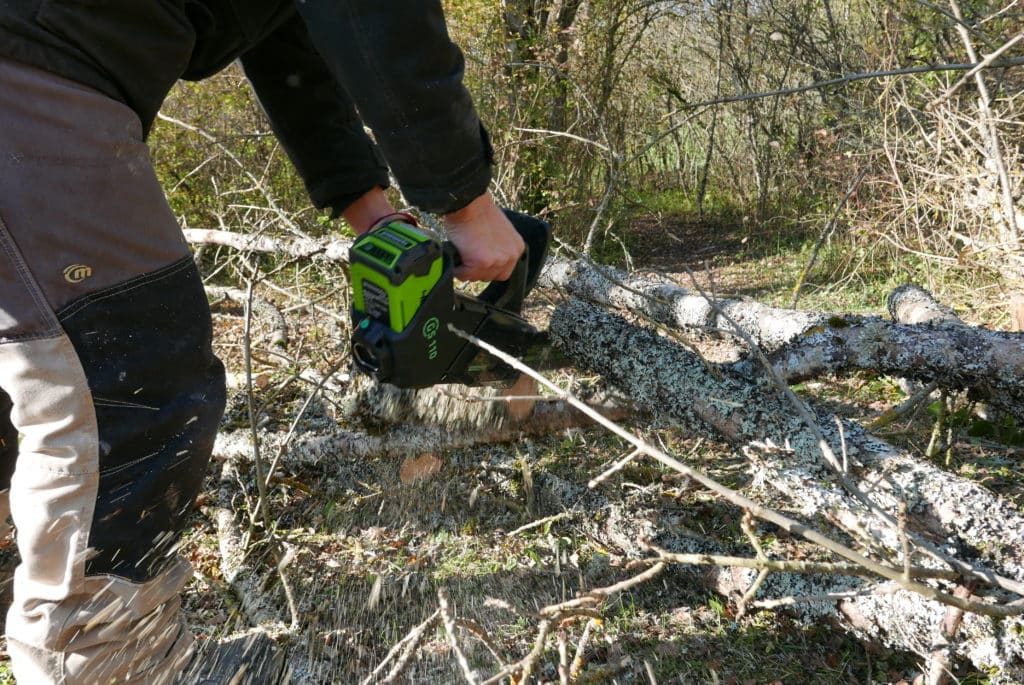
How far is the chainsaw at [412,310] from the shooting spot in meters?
1.87

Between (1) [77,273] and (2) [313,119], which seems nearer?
(1) [77,273]

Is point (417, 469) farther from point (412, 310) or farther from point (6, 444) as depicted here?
point (6, 444)

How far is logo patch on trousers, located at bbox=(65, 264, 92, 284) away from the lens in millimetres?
1338

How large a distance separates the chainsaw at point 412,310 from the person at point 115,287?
19cm

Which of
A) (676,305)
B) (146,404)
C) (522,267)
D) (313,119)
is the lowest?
(676,305)

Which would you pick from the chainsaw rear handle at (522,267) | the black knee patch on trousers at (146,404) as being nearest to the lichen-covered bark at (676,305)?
the chainsaw rear handle at (522,267)

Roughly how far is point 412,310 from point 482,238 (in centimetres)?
30

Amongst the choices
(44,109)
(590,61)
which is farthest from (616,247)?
(44,109)

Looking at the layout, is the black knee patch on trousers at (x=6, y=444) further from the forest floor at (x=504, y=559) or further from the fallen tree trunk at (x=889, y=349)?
the fallen tree trunk at (x=889, y=349)

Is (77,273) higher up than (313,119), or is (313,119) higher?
(313,119)

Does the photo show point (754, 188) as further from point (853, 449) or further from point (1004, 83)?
point (853, 449)

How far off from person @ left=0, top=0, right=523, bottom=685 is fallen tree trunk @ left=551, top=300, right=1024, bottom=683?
36.4 inches

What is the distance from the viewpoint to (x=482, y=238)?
2000 mm

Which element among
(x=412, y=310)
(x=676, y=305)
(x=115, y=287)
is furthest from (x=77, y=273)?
(x=676, y=305)
